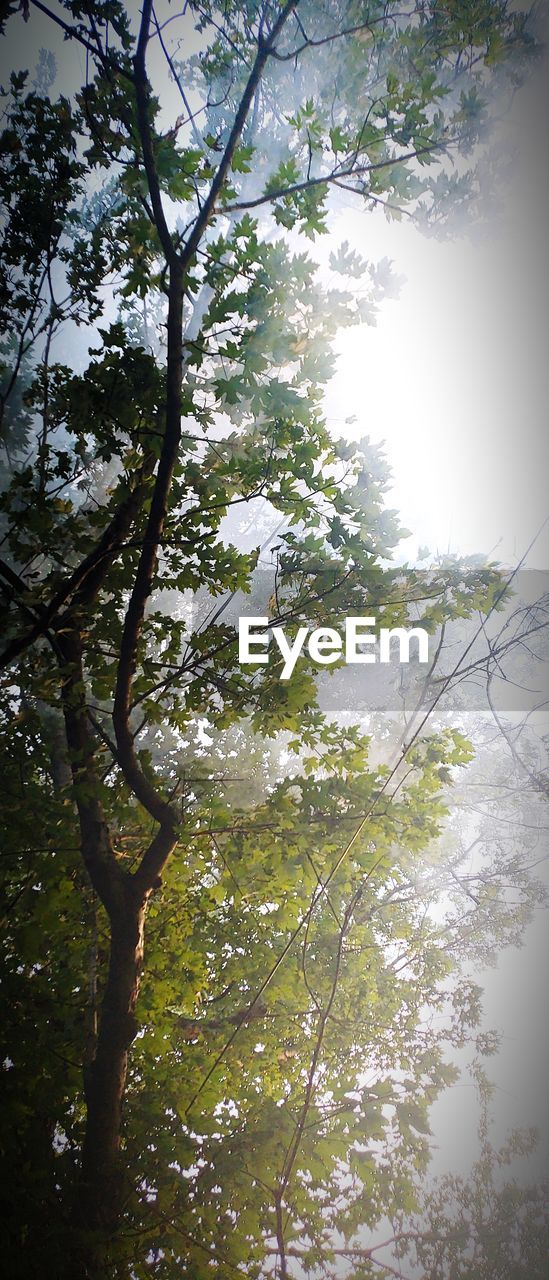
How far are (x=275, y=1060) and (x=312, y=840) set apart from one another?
3.09 metres

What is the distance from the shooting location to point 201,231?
7.68 feet

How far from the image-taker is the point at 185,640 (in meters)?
3.93

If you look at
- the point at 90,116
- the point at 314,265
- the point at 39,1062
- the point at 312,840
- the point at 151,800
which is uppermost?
the point at 90,116

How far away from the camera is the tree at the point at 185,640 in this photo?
2506mm

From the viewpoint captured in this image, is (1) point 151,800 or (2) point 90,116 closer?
(2) point 90,116

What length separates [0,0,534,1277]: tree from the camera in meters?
2.51

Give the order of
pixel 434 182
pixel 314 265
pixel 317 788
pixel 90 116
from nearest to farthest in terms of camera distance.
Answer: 1. pixel 90 116
2. pixel 314 265
3. pixel 317 788
4. pixel 434 182

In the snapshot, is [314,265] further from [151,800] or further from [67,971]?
[67,971]

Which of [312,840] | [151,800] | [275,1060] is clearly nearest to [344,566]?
[312,840]

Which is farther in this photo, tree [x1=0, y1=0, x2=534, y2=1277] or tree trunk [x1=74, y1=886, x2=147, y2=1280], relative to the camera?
tree trunk [x1=74, y1=886, x2=147, y2=1280]

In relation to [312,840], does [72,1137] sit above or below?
below

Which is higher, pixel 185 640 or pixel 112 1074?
pixel 185 640

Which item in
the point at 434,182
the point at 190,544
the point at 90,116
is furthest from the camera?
the point at 434,182

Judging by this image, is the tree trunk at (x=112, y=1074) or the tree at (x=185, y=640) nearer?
the tree at (x=185, y=640)
